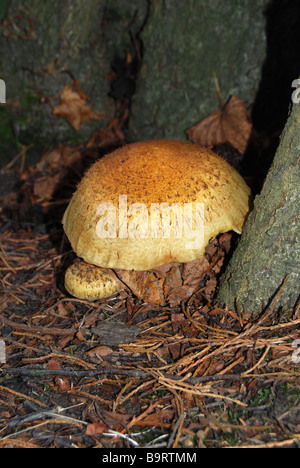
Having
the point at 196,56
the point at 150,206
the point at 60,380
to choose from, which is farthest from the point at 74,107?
the point at 60,380

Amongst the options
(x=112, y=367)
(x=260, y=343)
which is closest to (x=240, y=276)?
(x=260, y=343)

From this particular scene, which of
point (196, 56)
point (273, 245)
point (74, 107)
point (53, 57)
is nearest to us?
point (273, 245)

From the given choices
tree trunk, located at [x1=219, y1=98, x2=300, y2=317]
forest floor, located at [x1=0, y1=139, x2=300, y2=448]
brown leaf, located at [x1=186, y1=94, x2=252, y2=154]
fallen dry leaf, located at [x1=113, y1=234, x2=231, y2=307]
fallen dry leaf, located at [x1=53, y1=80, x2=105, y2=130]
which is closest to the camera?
forest floor, located at [x1=0, y1=139, x2=300, y2=448]

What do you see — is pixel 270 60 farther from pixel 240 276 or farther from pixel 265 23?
pixel 240 276

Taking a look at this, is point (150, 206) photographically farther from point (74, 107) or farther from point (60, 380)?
point (74, 107)

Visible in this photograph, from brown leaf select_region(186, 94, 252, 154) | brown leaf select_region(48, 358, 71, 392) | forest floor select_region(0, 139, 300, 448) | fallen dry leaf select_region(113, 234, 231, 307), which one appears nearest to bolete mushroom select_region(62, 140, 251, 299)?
fallen dry leaf select_region(113, 234, 231, 307)

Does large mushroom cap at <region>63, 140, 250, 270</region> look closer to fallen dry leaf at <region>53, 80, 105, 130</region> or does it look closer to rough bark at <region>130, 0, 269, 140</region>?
rough bark at <region>130, 0, 269, 140</region>
